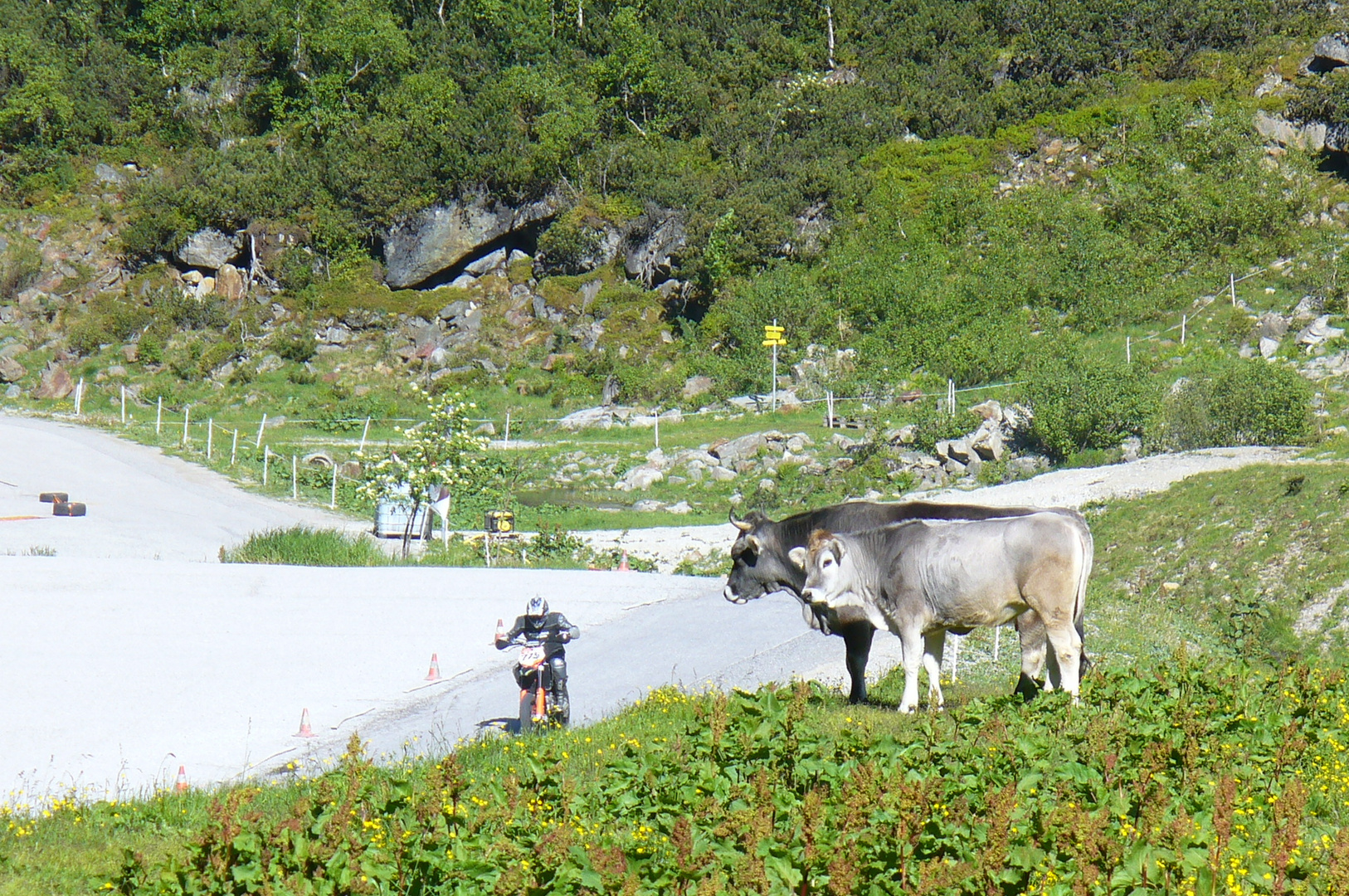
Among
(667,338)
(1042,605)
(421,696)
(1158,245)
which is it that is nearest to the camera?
(1042,605)

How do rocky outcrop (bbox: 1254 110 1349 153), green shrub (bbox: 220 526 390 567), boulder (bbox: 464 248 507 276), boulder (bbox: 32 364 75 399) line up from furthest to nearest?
boulder (bbox: 464 248 507 276) → boulder (bbox: 32 364 75 399) → rocky outcrop (bbox: 1254 110 1349 153) → green shrub (bbox: 220 526 390 567)

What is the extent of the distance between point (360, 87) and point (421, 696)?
6642 cm

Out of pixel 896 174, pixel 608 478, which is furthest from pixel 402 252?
pixel 608 478

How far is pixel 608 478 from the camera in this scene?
3366 centimetres

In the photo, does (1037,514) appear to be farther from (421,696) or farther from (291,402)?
(291,402)

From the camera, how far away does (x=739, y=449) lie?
34.0 metres

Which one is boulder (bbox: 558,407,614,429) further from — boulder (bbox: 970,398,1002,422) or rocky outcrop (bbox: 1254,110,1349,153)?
rocky outcrop (bbox: 1254,110,1349,153)

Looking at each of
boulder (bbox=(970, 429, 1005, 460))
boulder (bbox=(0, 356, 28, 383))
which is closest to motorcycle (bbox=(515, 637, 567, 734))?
boulder (bbox=(970, 429, 1005, 460))

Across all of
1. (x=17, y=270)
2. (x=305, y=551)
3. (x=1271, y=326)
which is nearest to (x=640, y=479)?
(x=305, y=551)

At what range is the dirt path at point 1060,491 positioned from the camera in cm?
2353

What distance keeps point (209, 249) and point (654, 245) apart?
23.8 meters

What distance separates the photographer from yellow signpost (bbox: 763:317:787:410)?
42.2m

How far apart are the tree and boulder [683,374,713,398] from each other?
Answer: 21.2 meters

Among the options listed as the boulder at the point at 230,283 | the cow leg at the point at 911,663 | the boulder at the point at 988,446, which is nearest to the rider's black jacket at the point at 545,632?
the cow leg at the point at 911,663
